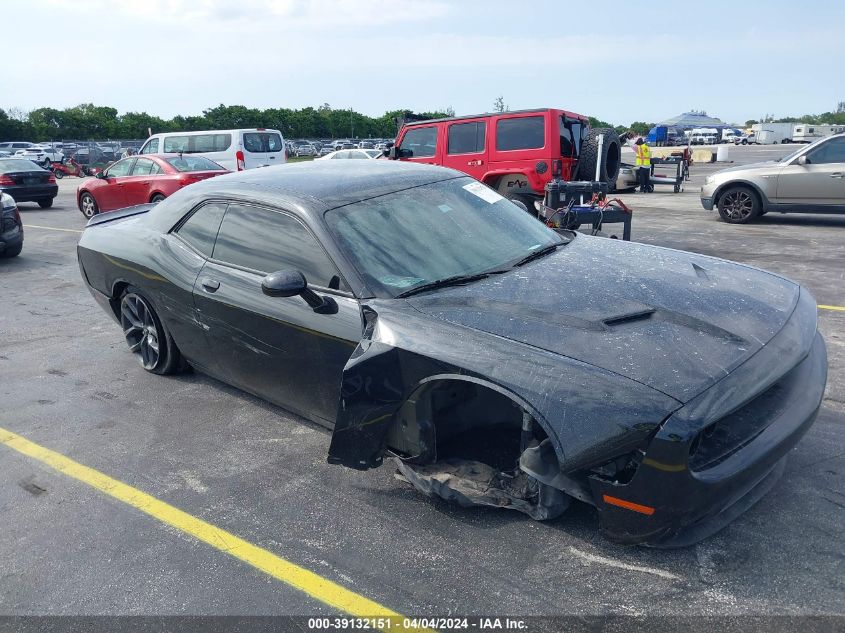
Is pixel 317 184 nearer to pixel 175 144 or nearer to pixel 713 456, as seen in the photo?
pixel 713 456

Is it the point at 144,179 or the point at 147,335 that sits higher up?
the point at 144,179

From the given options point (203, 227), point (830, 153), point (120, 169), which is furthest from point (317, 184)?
point (120, 169)

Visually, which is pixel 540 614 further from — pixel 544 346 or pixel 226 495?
pixel 226 495

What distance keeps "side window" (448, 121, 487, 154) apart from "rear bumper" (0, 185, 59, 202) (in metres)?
11.2

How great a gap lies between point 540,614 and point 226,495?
1.68 m

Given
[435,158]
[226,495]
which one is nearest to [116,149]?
[435,158]

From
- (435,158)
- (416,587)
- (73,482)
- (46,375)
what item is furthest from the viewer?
(435,158)

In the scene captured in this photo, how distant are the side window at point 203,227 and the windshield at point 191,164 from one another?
9098 mm

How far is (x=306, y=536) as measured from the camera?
297 cm

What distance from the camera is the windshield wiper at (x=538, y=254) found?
144 inches

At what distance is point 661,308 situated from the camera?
117 inches

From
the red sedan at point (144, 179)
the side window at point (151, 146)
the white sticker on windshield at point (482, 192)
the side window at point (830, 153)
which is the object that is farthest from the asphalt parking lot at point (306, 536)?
the side window at point (151, 146)

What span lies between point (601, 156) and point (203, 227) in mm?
7037

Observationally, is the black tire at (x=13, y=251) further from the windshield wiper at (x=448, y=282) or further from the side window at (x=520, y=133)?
the windshield wiper at (x=448, y=282)
